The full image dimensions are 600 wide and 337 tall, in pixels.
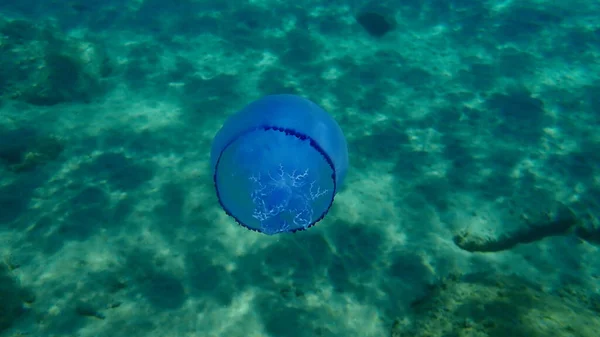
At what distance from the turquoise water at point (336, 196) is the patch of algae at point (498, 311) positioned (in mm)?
25

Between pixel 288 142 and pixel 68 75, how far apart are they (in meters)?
6.79

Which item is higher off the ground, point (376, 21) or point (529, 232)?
point (376, 21)

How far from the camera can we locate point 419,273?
17.1 feet

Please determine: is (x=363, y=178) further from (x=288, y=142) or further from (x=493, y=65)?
(x=493, y=65)

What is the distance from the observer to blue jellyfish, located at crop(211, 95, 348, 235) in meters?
3.83

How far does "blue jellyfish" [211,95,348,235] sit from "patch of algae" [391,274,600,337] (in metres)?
1.91

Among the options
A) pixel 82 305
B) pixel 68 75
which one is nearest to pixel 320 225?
pixel 82 305

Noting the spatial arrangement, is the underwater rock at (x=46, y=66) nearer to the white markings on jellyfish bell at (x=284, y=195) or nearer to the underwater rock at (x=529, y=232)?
the white markings on jellyfish bell at (x=284, y=195)

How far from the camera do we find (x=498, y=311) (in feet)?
13.8

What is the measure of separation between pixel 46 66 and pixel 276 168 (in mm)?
7052

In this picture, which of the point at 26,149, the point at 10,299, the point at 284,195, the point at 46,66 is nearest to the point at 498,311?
the point at 284,195

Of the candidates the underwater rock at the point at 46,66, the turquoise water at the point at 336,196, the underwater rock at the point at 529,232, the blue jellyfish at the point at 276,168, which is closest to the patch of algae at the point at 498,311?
the turquoise water at the point at 336,196

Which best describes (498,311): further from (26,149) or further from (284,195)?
(26,149)

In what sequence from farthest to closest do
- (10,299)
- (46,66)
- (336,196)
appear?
(46,66)
(336,196)
(10,299)
